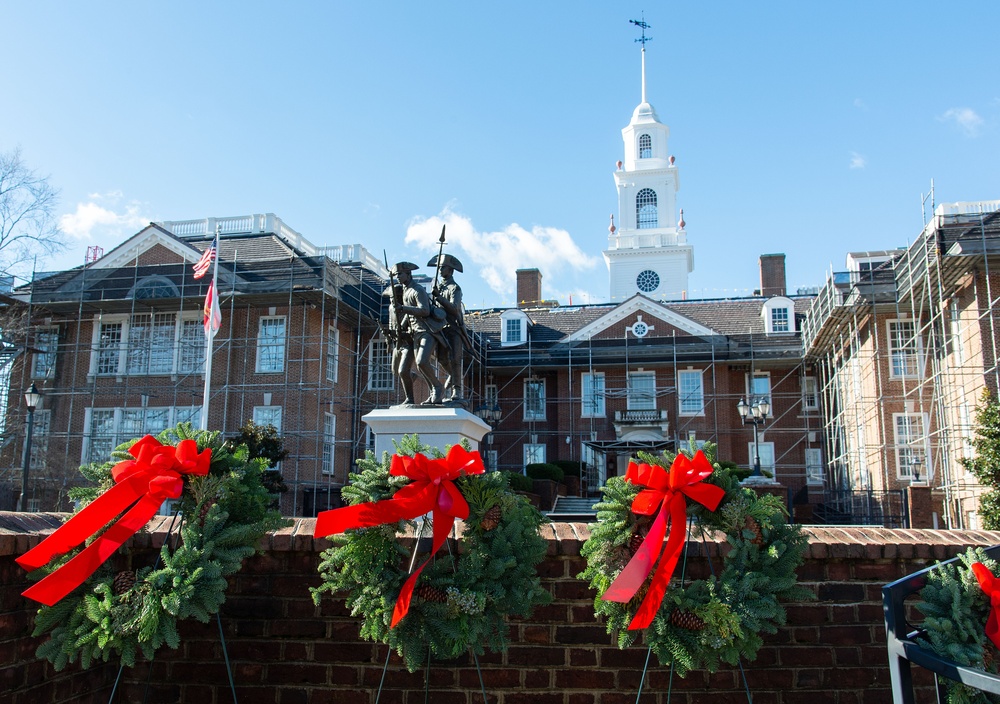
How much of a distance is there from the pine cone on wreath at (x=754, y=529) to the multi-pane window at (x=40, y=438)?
30.6 metres

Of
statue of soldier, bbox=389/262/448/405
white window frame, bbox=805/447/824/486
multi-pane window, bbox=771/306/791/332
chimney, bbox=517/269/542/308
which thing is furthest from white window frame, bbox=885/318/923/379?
chimney, bbox=517/269/542/308

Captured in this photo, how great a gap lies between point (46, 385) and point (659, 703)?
32632mm

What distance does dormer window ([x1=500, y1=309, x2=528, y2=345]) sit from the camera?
40250 millimetres

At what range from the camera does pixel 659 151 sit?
188 ft

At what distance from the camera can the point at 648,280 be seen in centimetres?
5491

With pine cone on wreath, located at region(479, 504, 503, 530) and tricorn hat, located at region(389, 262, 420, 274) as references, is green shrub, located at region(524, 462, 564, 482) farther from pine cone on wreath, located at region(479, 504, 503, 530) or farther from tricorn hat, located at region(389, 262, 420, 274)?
pine cone on wreath, located at region(479, 504, 503, 530)

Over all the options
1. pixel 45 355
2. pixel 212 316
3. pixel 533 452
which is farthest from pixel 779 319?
pixel 45 355

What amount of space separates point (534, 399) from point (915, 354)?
16.5m

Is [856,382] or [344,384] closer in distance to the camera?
[856,382]

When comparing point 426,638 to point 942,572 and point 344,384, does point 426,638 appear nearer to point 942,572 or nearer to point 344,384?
point 942,572

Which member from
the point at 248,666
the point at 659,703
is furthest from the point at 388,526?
the point at 659,703

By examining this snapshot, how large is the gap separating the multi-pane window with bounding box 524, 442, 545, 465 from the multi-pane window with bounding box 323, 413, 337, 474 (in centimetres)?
984

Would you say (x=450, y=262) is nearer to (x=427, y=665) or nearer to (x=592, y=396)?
(x=427, y=665)

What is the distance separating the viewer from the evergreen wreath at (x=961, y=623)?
365cm
